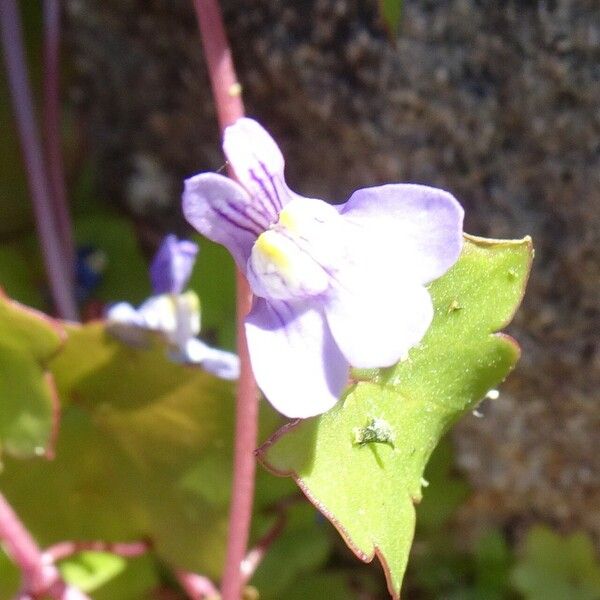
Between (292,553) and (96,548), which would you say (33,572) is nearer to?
(96,548)

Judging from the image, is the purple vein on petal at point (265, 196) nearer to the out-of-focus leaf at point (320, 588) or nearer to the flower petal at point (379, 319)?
the flower petal at point (379, 319)

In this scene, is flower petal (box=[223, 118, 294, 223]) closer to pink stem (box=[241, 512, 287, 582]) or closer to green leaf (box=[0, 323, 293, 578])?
green leaf (box=[0, 323, 293, 578])

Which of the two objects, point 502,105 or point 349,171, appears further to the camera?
point 349,171

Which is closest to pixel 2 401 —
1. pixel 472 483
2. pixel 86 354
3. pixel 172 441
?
pixel 86 354

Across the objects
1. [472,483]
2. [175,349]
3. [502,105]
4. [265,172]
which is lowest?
[472,483]

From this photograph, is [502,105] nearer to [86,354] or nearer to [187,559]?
[86,354]

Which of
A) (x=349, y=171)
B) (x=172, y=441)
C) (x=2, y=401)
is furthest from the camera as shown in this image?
(x=349, y=171)
